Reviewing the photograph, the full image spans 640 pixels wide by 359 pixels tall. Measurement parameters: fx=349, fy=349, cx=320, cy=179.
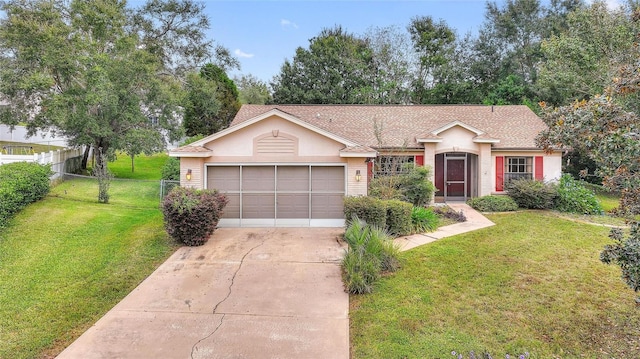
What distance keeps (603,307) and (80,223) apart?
523 inches

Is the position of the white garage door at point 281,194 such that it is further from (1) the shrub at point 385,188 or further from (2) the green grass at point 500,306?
(2) the green grass at point 500,306

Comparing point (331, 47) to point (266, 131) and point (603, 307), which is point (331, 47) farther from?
point (603, 307)

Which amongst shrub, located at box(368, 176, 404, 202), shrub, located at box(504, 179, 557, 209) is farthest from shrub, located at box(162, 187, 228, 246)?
shrub, located at box(504, 179, 557, 209)

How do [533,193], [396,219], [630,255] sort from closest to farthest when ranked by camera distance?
1. [630,255]
2. [396,219]
3. [533,193]

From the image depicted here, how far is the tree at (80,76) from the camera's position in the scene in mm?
16516

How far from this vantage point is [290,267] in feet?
27.5

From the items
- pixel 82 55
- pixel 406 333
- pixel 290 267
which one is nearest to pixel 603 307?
pixel 406 333

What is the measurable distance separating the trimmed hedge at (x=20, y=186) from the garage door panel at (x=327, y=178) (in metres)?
9.15

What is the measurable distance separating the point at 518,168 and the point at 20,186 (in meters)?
19.7

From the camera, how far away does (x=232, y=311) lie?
20.6 ft

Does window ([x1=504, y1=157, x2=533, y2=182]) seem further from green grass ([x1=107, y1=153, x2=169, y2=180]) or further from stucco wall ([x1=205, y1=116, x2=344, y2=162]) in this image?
green grass ([x1=107, y1=153, x2=169, y2=180])

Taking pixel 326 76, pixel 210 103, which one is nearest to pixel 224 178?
pixel 210 103

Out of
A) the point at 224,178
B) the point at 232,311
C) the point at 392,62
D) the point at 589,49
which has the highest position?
the point at 392,62

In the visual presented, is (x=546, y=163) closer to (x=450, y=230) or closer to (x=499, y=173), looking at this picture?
(x=499, y=173)
